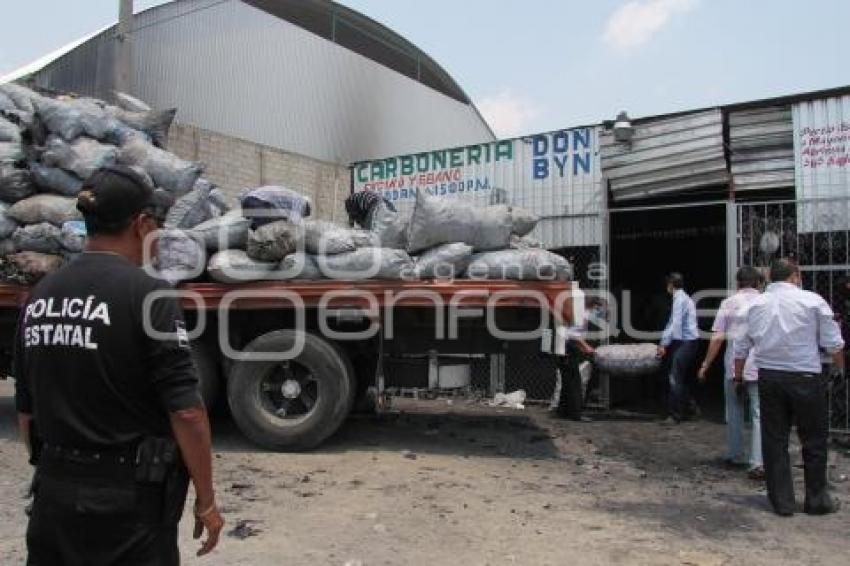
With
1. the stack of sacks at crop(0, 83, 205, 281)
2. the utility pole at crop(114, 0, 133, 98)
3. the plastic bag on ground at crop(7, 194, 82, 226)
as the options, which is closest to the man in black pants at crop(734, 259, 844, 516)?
the stack of sacks at crop(0, 83, 205, 281)

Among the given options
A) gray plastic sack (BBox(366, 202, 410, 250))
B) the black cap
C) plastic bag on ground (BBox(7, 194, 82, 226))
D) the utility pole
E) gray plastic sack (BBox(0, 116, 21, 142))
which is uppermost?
the utility pole

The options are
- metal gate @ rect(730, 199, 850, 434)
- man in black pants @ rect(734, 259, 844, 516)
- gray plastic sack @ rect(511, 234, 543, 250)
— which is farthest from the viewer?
metal gate @ rect(730, 199, 850, 434)

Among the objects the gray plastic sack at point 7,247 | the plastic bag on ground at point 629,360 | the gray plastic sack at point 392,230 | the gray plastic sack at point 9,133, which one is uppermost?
the gray plastic sack at point 9,133

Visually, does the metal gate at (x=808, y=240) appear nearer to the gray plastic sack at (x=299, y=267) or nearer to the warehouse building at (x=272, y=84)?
the gray plastic sack at (x=299, y=267)

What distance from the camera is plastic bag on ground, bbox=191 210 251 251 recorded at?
634 centimetres

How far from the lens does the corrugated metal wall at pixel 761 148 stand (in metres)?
8.30

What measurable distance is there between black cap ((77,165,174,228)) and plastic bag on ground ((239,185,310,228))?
13.2 ft

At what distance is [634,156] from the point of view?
9219mm

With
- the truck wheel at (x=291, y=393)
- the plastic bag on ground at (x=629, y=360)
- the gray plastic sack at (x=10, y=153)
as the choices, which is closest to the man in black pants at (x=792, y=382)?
the truck wheel at (x=291, y=393)

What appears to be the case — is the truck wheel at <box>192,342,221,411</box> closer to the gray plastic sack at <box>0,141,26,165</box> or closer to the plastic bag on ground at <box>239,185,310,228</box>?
the plastic bag on ground at <box>239,185,310,228</box>

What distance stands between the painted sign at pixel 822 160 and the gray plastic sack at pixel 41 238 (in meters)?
6.56

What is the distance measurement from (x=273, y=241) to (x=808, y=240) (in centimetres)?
524

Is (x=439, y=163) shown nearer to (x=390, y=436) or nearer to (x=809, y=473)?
(x=390, y=436)

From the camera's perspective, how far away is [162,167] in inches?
272
